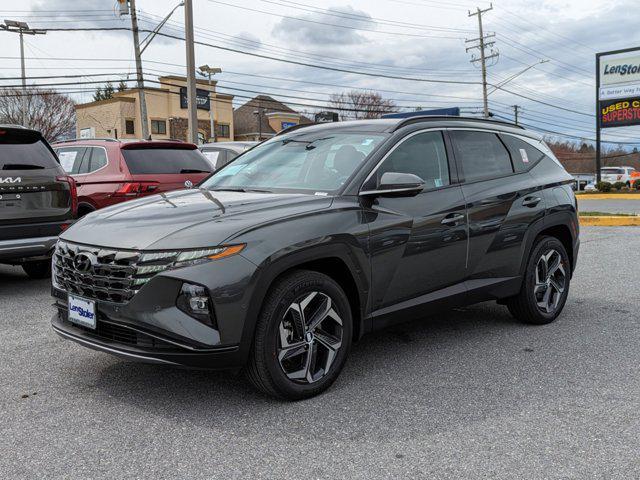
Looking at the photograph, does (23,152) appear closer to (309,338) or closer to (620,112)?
(309,338)

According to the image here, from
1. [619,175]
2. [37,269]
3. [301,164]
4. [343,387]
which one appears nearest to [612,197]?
[619,175]

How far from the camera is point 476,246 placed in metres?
4.67

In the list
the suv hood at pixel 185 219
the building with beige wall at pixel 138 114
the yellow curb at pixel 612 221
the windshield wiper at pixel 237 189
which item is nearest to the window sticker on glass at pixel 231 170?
the windshield wiper at pixel 237 189

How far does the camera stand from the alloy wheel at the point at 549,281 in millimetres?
5359

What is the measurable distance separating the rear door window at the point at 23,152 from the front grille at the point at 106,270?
3271mm

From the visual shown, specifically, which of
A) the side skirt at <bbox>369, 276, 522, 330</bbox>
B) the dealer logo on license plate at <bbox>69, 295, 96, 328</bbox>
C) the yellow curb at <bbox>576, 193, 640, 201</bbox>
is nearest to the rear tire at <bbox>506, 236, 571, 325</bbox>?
the side skirt at <bbox>369, 276, 522, 330</bbox>

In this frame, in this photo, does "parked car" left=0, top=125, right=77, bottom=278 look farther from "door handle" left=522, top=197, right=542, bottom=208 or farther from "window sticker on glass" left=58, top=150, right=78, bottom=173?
"door handle" left=522, top=197, right=542, bottom=208

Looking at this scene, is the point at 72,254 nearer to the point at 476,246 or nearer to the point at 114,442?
the point at 114,442

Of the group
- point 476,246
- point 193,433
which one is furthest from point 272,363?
point 476,246

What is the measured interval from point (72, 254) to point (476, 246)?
9.26 ft

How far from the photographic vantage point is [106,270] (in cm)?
341

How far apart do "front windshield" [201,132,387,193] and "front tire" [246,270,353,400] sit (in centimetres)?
78

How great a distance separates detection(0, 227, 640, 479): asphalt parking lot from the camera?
2.91 m

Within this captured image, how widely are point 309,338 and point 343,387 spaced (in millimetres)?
476
